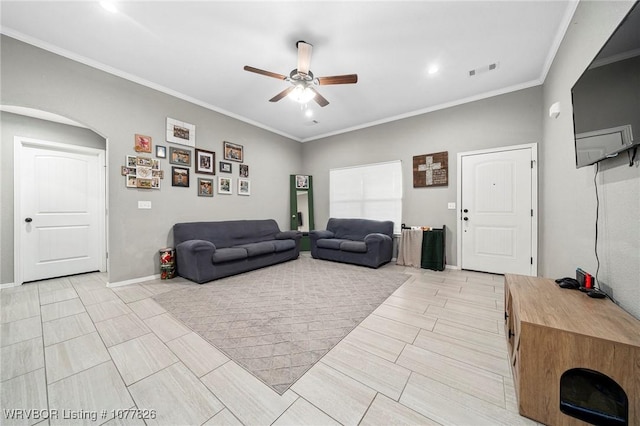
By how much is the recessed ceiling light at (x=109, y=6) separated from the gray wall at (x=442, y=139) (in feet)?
13.7

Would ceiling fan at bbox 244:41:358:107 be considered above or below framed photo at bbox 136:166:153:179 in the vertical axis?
above

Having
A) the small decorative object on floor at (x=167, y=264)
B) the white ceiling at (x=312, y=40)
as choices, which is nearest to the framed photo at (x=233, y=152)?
the white ceiling at (x=312, y=40)

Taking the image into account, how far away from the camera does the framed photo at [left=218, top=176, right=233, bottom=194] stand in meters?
4.32

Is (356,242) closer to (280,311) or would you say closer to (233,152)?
(280,311)

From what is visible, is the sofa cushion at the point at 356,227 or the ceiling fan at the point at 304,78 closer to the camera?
the ceiling fan at the point at 304,78

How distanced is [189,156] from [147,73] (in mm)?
1239

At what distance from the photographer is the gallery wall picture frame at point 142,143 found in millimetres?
3264

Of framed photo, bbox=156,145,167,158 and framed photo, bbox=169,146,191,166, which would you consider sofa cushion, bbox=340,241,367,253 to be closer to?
framed photo, bbox=169,146,191,166

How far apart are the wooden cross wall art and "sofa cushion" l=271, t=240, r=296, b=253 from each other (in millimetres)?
2752

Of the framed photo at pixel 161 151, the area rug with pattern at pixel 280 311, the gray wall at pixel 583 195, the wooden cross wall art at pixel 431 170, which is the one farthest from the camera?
the wooden cross wall art at pixel 431 170

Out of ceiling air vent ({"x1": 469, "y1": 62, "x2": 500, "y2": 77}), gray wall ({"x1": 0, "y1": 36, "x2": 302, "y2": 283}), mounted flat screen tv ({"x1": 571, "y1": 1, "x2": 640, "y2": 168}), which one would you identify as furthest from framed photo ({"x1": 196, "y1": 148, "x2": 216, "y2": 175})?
mounted flat screen tv ({"x1": 571, "y1": 1, "x2": 640, "y2": 168})

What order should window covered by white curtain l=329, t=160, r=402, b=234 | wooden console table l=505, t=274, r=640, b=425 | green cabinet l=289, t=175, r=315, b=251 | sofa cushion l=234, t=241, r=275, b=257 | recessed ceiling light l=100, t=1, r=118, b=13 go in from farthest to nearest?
green cabinet l=289, t=175, r=315, b=251 < window covered by white curtain l=329, t=160, r=402, b=234 < sofa cushion l=234, t=241, r=275, b=257 < recessed ceiling light l=100, t=1, r=118, b=13 < wooden console table l=505, t=274, r=640, b=425

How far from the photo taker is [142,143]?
3.32 m

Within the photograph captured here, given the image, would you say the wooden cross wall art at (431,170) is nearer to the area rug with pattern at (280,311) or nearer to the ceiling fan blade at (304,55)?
the area rug with pattern at (280,311)
